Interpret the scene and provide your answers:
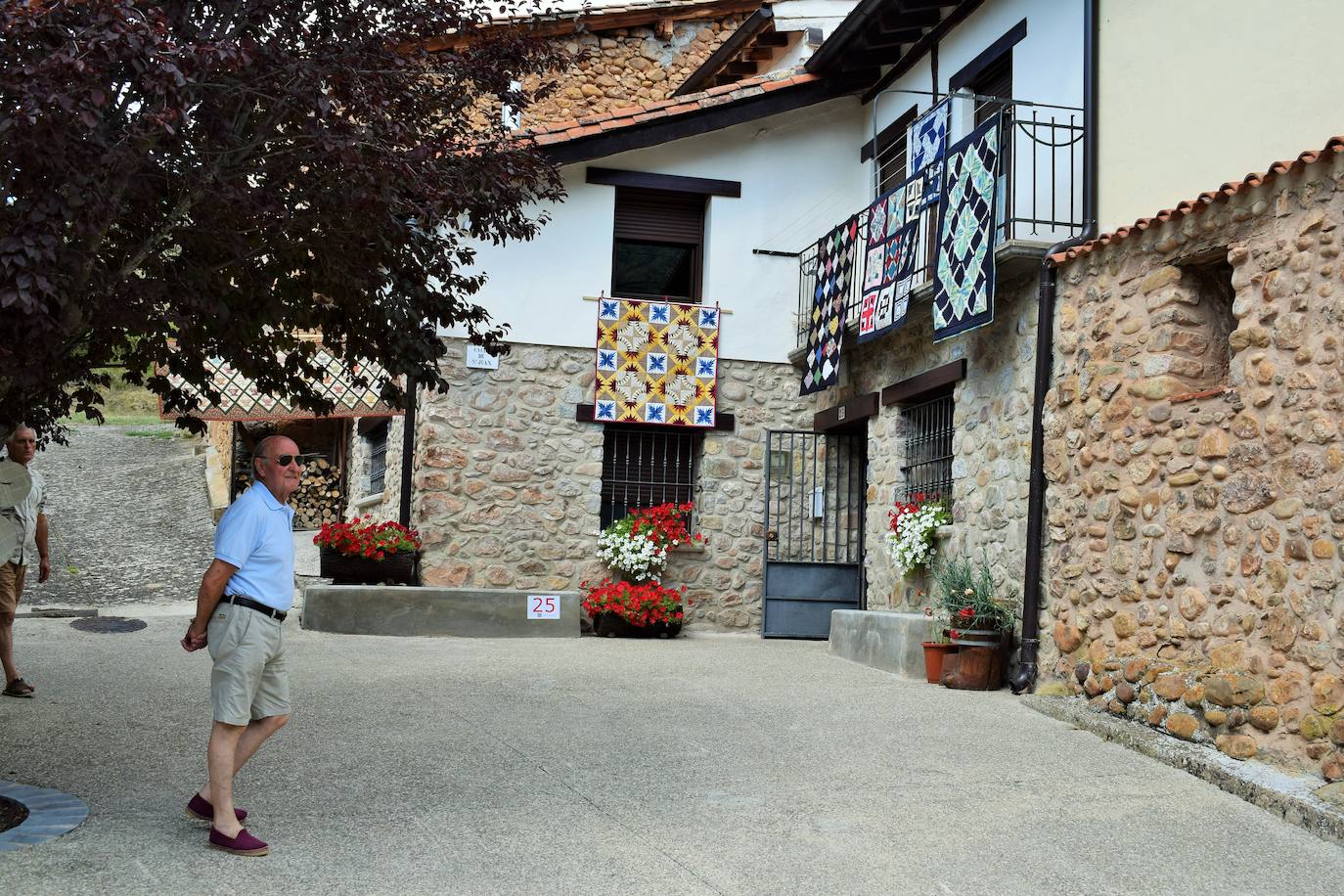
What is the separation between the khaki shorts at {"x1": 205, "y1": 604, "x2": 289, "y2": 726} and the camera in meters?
4.21

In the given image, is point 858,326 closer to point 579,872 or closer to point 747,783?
point 747,783

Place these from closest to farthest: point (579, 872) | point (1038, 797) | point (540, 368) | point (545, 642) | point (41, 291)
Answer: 1. point (41, 291)
2. point (579, 872)
3. point (1038, 797)
4. point (545, 642)
5. point (540, 368)

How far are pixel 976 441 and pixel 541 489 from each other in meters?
4.65

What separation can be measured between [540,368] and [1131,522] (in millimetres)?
6678

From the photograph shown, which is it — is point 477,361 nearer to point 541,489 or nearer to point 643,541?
point 541,489

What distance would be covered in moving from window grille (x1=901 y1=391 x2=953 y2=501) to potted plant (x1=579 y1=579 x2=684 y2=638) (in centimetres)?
253

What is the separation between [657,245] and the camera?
1313cm

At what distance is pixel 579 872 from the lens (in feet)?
13.8

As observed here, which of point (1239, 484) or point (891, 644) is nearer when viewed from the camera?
point (1239, 484)

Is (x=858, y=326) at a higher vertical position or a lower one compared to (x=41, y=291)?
higher

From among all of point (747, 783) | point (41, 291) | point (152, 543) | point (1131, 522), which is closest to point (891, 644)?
point (1131, 522)

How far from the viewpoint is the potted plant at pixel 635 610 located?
38.2 feet

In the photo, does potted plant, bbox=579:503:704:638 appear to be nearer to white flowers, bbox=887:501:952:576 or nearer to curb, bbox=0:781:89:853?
white flowers, bbox=887:501:952:576

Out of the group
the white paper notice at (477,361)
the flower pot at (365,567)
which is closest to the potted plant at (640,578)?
the flower pot at (365,567)
